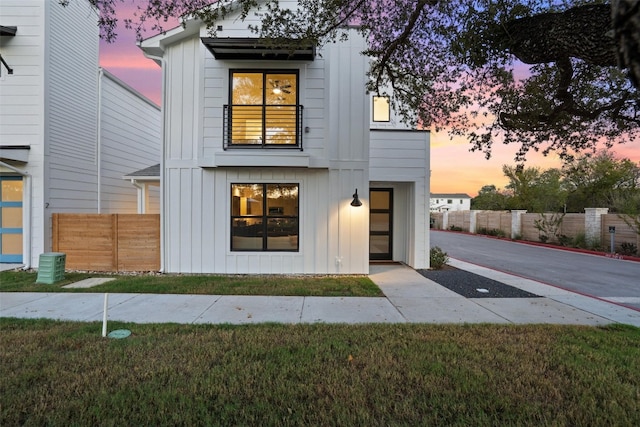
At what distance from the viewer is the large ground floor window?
356 inches

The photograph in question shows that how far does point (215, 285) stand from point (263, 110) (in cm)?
469

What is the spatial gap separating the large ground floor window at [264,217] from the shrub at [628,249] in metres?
15.7

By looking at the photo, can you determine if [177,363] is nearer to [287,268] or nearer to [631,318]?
[287,268]

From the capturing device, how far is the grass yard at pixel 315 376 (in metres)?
2.77

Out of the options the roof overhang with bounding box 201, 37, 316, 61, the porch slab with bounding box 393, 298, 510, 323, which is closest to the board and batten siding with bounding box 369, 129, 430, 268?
the roof overhang with bounding box 201, 37, 316, 61

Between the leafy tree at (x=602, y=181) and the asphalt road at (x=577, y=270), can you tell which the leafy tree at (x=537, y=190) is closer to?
the leafy tree at (x=602, y=181)

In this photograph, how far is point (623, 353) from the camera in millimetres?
4105

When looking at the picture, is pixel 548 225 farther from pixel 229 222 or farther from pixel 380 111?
pixel 229 222

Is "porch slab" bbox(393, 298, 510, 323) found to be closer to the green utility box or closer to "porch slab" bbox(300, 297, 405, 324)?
"porch slab" bbox(300, 297, 405, 324)

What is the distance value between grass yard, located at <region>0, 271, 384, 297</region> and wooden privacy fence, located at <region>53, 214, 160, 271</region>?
0.56 meters

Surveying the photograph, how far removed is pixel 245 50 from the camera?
26.5ft

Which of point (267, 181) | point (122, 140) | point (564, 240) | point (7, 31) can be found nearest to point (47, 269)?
point (267, 181)

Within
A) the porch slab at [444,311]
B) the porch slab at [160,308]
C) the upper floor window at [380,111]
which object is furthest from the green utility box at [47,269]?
the upper floor window at [380,111]

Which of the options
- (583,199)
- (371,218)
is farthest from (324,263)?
(583,199)
